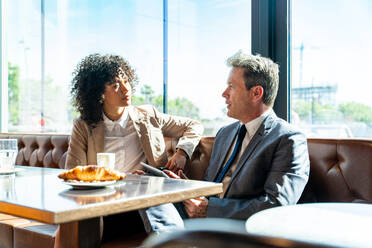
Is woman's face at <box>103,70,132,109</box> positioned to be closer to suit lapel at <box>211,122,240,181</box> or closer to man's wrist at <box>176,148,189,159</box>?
man's wrist at <box>176,148,189,159</box>

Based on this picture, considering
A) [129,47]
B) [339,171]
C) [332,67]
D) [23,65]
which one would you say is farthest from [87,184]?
[23,65]

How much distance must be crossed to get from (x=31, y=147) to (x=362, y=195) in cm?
260

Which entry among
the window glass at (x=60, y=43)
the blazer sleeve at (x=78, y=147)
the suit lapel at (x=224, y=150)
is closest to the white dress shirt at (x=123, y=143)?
the blazer sleeve at (x=78, y=147)

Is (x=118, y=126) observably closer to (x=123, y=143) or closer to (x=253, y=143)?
(x=123, y=143)

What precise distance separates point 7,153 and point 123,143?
669 millimetres

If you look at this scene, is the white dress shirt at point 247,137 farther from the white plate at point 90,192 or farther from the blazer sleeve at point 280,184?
the white plate at point 90,192

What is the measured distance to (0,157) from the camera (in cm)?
179

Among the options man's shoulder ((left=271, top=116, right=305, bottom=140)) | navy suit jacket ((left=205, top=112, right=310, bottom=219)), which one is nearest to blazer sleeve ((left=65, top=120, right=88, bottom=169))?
navy suit jacket ((left=205, top=112, right=310, bottom=219))

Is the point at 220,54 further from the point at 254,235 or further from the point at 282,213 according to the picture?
the point at 254,235

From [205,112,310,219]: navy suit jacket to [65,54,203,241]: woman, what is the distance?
1.43 ft

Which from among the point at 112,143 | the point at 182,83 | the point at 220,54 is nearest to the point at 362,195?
the point at 112,143

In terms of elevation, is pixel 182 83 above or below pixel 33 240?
above

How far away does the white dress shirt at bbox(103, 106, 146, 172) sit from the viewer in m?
2.29

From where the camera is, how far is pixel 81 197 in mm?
1222
